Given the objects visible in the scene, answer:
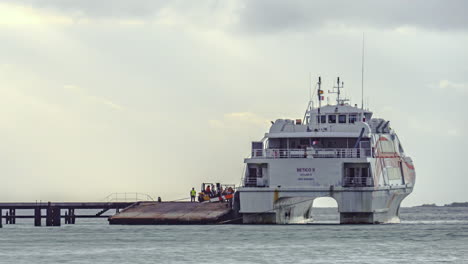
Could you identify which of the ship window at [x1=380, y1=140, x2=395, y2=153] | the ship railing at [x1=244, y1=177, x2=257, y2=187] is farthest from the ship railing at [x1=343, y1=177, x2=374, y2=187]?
the ship window at [x1=380, y1=140, x2=395, y2=153]

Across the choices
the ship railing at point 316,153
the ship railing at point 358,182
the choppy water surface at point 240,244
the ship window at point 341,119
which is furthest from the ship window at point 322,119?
the choppy water surface at point 240,244

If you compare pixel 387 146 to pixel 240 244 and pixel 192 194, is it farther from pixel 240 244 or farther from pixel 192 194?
pixel 240 244

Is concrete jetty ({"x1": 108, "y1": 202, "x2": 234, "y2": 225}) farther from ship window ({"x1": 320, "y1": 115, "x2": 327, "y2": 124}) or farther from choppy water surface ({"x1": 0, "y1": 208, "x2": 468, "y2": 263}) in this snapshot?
ship window ({"x1": 320, "y1": 115, "x2": 327, "y2": 124})

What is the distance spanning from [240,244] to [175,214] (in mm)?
14959

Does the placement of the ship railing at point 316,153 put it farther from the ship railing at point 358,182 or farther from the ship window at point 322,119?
the ship window at point 322,119

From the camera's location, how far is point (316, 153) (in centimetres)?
7206

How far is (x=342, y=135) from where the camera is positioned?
7269 cm

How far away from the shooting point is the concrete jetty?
7181cm

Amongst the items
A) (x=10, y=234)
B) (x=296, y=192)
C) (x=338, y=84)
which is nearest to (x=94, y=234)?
(x=10, y=234)

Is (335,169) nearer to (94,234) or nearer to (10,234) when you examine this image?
(94,234)

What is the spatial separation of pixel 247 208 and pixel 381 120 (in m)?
13.7

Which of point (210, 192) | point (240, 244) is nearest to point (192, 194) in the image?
point (210, 192)

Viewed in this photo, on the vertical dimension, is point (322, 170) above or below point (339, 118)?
below

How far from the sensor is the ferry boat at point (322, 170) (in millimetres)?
70438
